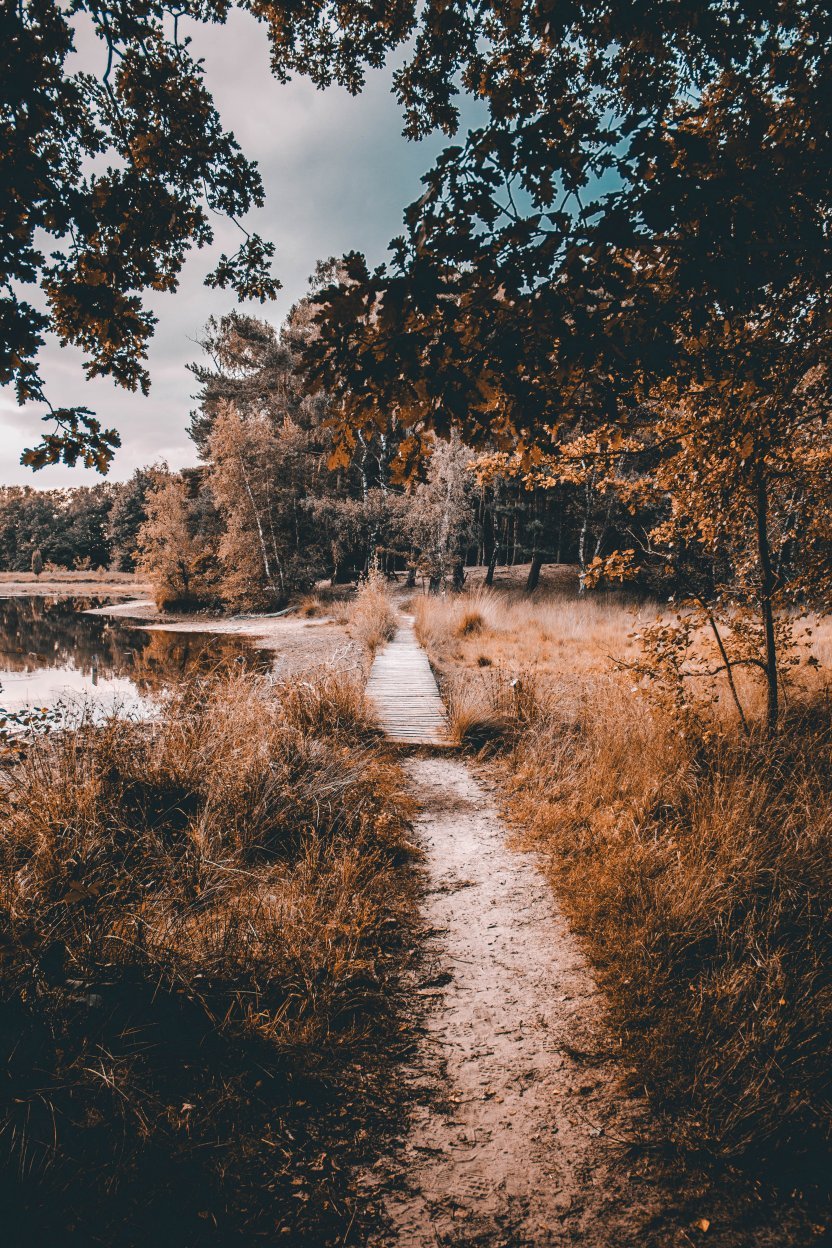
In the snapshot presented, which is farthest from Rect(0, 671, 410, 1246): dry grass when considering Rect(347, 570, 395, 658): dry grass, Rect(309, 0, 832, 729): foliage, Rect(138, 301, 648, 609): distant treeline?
Rect(138, 301, 648, 609): distant treeline

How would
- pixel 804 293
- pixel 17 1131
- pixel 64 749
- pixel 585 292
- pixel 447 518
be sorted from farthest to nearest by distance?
pixel 447 518
pixel 64 749
pixel 804 293
pixel 585 292
pixel 17 1131

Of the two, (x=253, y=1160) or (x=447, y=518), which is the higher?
(x=447, y=518)

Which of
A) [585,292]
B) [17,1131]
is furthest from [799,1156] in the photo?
[585,292]

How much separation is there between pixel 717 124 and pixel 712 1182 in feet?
15.9

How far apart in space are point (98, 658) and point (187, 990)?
15.0 meters

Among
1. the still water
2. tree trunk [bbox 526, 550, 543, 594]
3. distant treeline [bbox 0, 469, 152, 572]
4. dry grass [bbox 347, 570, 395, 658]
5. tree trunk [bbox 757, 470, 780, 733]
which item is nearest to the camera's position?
tree trunk [bbox 757, 470, 780, 733]

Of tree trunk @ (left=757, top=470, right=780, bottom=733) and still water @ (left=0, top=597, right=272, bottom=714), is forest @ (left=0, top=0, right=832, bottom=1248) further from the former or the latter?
still water @ (left=0, top=597, right=272, bottom=714)

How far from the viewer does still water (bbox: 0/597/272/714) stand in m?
9.31

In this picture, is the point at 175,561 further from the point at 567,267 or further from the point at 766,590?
the point at 567,267

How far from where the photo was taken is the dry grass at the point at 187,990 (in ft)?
4.96

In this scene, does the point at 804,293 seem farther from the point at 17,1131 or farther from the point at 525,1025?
the point at 17,1131

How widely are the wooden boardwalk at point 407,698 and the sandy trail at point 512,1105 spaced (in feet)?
9.72

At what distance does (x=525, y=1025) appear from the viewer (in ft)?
7.44

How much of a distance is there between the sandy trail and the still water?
4381 millimetres
